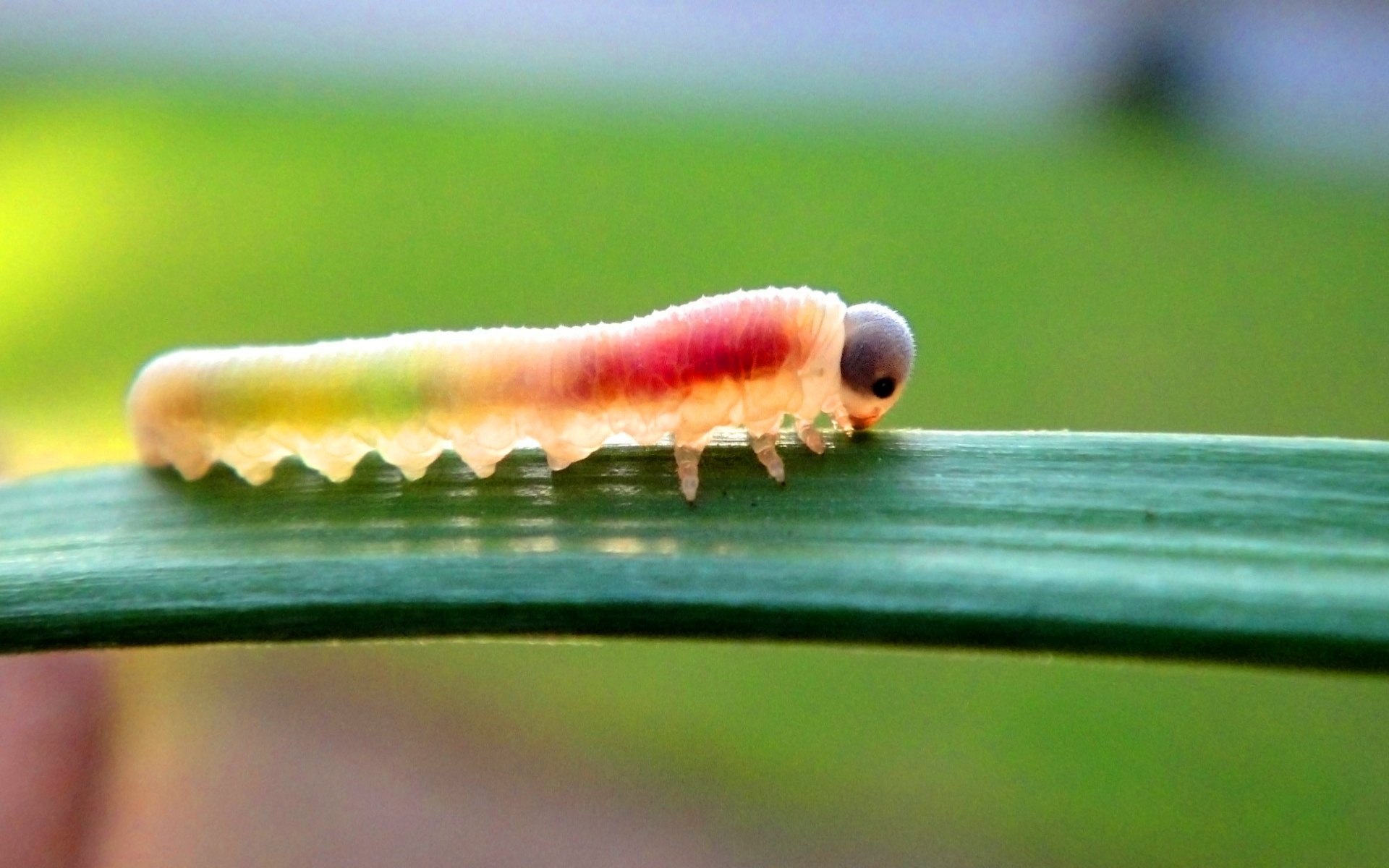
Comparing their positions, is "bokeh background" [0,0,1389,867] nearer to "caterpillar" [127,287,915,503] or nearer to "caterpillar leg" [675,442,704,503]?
"caterpillar" [127,287,915,503]

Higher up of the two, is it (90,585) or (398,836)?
(90,585)

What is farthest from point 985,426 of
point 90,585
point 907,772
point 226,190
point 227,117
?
point 227,117

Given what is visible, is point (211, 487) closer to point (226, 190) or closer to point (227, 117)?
point (226, 190)

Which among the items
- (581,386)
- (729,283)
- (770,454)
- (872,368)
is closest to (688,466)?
(770,454)

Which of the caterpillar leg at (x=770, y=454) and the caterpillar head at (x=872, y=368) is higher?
the caterpillar head at (x=872, y=368)

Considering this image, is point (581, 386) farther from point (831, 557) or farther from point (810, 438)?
→ point (831, 557)

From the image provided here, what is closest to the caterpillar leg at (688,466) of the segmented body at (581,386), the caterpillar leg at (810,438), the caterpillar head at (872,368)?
the segmented body at (581,386)

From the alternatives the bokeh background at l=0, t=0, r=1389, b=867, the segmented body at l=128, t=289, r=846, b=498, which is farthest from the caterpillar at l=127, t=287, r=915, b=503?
the bokeh background at l=0, t=0, r=1389, b=867

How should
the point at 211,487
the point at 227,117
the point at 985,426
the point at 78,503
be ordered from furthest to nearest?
the point at 227,117, the point at 985,426, the point at 211,487, the point at 78,503

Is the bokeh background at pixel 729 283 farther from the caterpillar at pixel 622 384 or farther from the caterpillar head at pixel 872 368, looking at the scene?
the caterpillar head at pixel 872 368
